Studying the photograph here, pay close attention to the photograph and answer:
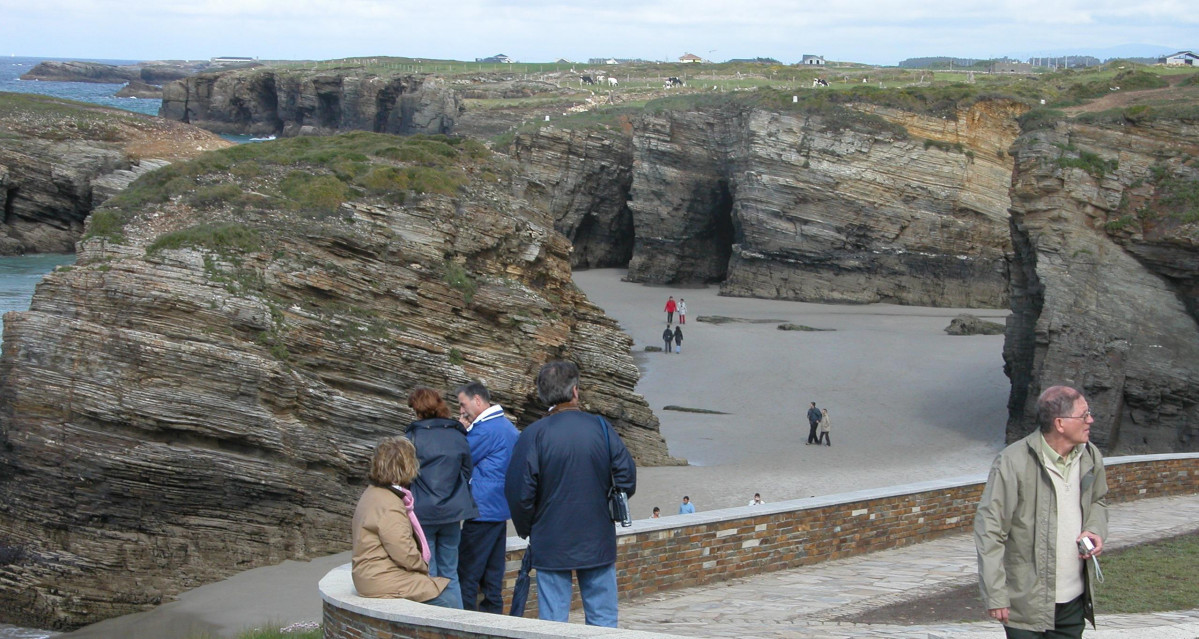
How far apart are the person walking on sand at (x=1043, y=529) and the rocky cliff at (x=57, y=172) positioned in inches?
1681

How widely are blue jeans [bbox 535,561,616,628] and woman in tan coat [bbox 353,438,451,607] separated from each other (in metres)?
0.63

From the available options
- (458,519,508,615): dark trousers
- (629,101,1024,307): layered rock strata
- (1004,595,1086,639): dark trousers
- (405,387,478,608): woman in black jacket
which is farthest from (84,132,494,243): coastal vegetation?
(629,101,1024,307): layered rock strata

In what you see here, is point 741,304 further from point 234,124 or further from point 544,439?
point 234,124

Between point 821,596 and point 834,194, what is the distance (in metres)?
35.0

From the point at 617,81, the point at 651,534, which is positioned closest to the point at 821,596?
the point at 651,534

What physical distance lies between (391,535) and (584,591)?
3.62 feet

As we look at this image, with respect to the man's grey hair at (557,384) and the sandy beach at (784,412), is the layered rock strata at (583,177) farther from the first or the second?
the man's grey hair at (557,384)

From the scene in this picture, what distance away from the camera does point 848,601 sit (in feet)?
29.4

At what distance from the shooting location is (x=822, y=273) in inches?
1725

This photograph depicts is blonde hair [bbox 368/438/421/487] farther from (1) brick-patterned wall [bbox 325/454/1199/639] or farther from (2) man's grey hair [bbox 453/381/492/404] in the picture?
(1) brick-patterned wall [bbox 325/454/1199/639]

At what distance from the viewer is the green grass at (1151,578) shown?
816 centimetres

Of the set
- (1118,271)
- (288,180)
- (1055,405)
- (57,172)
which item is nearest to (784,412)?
(1118,271)

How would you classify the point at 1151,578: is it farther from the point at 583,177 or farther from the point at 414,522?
the point at 583,177

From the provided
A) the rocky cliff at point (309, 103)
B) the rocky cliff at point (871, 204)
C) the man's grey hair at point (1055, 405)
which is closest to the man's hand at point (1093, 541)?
the man's grey hair at point (1055, 405)
